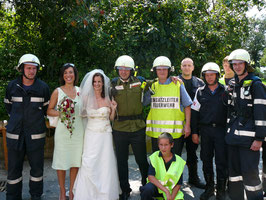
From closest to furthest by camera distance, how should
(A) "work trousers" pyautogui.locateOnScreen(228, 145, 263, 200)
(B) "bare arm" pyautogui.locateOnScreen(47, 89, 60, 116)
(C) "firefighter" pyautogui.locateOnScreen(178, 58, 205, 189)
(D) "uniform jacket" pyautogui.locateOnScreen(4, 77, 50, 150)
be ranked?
(A) "work trousers" pyautogui.locateOnScreen(228, 145, 263, 200) < (D) "uniform jacket" pyautogui.locateOnScreen(4, 77, 50, 150) < (B) "bare arm" pyautogui.locateOnScreen(47, 89, 60, 116) < (C) "firefighter" pyautogui.locateOnScreen(178, 58, 205, 189)

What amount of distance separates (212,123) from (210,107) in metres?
0.26

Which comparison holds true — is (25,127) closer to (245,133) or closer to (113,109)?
(113,109)

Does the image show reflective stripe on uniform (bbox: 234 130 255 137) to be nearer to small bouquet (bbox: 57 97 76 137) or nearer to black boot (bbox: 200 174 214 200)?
black boot (bbox: 200 174 214 200)

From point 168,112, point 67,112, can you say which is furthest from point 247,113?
point 67,112

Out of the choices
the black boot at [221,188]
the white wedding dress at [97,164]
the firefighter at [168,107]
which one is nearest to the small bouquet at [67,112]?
the white wedding dress at [97,164]

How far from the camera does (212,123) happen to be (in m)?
4.18

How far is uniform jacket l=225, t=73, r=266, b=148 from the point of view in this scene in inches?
134

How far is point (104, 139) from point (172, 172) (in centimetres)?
120

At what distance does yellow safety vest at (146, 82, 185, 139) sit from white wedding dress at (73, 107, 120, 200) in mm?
795

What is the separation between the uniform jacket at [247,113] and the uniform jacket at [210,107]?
298 mm

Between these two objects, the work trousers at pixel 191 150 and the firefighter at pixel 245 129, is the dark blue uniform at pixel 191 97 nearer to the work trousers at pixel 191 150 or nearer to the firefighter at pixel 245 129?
the work trousers at pixel 191 150

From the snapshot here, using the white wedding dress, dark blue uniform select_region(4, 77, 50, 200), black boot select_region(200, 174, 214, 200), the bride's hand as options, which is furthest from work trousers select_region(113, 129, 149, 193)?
dark blue uniform select_region(4, 77, 50, 200)

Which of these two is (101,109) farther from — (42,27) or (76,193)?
(42,27)

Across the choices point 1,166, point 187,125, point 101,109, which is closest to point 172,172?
point 187,125
